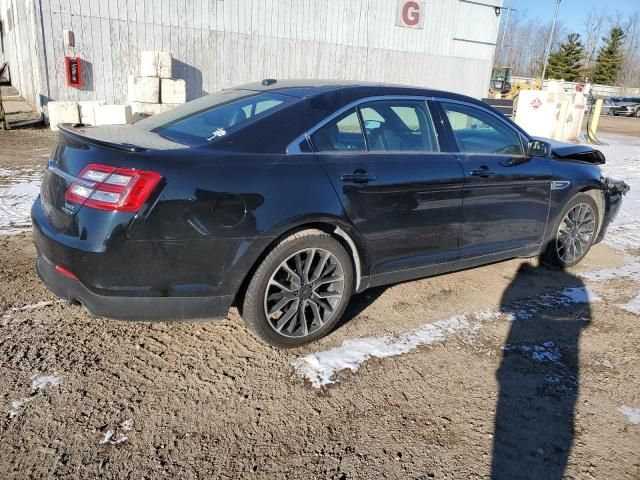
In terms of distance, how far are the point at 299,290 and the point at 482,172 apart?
5.86 feet

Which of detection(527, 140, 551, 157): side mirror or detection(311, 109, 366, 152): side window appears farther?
detection(527, 140, 551, 157): side mirror

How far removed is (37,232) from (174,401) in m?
1.28

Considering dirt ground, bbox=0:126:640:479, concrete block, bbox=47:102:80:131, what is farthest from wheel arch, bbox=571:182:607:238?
concrete block, bbox=47:102:80:131

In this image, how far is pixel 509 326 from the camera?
379cm

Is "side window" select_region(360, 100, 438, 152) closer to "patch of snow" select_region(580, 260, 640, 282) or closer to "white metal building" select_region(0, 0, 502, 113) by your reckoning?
"patch of snow" select_region(580, 260, 640, 282)

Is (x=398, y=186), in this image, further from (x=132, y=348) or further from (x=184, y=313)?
(x=132, y=348)

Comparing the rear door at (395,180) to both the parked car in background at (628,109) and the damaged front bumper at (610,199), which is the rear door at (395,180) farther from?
the parked car in background at (628,109)

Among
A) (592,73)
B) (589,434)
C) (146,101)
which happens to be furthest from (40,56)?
(592,73)

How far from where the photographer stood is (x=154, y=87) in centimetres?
1250

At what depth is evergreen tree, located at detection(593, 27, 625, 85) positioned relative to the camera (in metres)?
68.3

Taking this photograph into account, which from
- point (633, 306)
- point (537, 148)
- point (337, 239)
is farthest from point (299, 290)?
point (633, 306)

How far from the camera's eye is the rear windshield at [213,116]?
3084mm

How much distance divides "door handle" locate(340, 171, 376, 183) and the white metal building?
1205cm

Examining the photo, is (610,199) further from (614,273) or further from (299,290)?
Result: (299,290)
